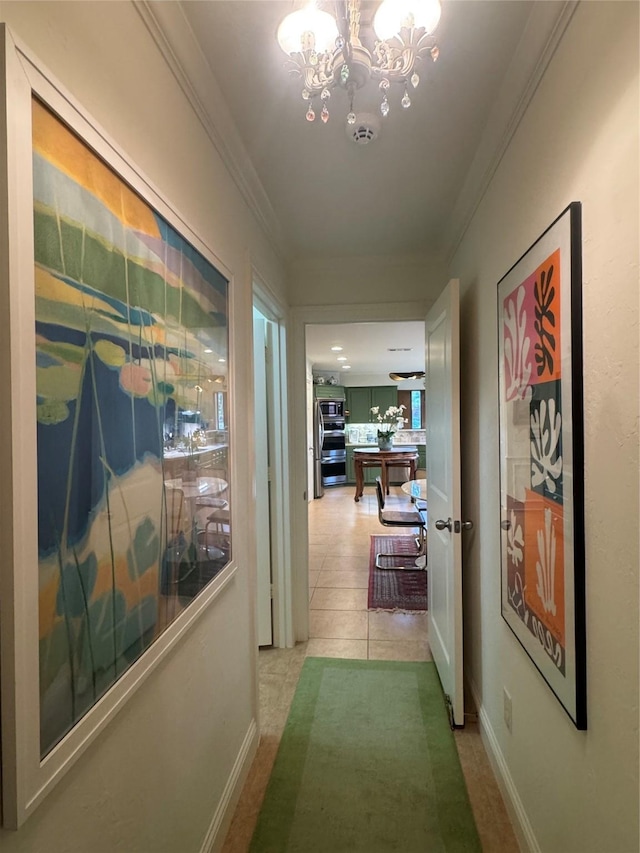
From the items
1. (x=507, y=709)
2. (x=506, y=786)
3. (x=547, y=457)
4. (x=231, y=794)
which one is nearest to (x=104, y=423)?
(x=547, y=457)

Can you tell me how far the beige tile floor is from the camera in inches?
58.7

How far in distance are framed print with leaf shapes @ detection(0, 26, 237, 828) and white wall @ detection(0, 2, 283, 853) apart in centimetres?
7

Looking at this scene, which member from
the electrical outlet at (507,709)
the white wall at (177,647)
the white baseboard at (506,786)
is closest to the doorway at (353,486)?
the white baseboard at (506,786)

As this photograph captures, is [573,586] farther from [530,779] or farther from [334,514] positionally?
[334,514]

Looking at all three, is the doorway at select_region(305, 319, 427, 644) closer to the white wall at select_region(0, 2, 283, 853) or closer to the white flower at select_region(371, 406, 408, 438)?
the white flower at select_region(371, 406, 408, 438)

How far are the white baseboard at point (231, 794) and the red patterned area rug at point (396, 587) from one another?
61.8 inches

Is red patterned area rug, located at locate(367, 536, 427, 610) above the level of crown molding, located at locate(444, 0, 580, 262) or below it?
below

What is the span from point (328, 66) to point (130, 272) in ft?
2.17

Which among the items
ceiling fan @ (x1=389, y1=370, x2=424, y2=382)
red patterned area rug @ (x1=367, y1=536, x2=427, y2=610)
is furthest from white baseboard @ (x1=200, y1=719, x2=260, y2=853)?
ceiling fan @ (x1=389, y1=370, x2=424, y2=382)

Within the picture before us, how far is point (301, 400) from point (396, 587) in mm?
1895

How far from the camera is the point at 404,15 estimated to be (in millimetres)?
875

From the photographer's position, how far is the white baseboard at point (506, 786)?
1.30 m

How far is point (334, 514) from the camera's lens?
6.30 metres

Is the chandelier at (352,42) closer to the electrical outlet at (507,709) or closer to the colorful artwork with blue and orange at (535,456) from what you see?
the colorful artwork with blue and orange at (535,456)
